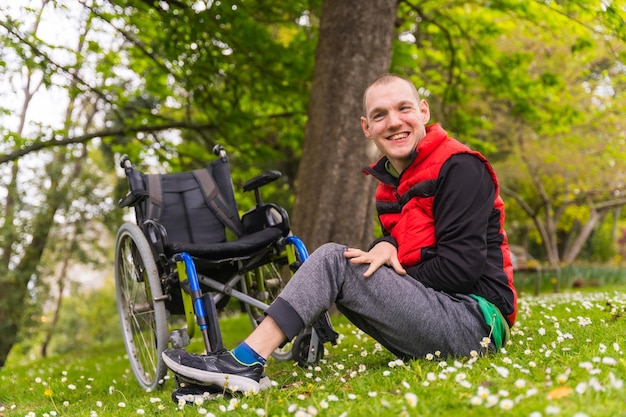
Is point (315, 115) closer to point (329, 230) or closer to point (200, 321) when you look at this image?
point (329, 230)

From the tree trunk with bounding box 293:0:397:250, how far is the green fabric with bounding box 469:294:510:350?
3394mm

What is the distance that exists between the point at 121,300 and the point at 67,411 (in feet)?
3.96

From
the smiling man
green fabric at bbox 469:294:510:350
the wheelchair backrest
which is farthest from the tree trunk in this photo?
green fabric at bbox 469:294:510:350

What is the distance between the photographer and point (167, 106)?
43.2 feet

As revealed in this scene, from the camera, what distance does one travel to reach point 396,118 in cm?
289

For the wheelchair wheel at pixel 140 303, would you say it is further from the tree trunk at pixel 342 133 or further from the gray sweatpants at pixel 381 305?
the tree trunk at pixel 342 133

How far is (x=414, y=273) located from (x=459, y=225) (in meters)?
0.31

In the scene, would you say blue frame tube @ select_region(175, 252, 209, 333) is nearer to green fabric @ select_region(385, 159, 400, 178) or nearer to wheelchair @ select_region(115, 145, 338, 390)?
wheelchair @ select_region(115, 145, 338, 390)

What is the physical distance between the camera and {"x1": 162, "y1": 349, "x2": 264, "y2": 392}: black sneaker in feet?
8.18

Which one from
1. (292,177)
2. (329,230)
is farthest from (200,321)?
(292,177)

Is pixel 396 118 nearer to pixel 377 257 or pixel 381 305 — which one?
pixel 377 257

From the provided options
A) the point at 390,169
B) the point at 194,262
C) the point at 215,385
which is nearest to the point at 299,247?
the point at 194,262

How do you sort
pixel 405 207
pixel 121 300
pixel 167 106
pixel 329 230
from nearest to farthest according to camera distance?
pixel 405 207
pixel 121 300
pixel 329 230
pixel 167 106

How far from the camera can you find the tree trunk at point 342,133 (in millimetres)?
6156
